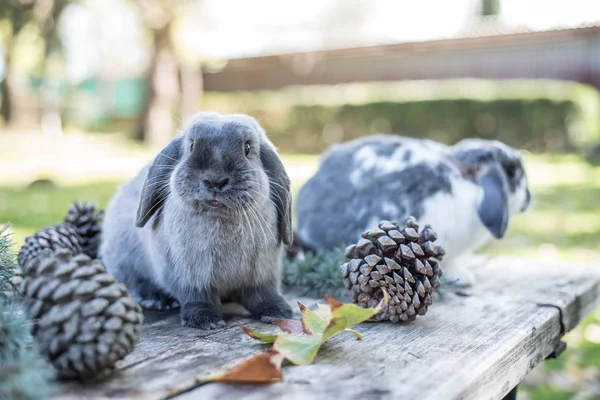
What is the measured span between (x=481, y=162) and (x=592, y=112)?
10817 millimetres

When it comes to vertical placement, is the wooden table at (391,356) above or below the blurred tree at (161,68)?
below

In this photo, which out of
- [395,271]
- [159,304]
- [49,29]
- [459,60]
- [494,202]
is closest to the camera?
[395,271]

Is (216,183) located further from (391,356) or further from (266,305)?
(391,356)

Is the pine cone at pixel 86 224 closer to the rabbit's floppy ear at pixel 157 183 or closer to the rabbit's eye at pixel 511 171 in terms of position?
the rabbit's floppy ear at pixel 157 183

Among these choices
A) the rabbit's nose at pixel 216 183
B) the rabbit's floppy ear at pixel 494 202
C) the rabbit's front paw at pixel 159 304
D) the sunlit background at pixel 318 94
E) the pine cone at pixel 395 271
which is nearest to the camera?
the rabbit's nose at pixel 216 183

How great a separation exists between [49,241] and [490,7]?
27.5 meters

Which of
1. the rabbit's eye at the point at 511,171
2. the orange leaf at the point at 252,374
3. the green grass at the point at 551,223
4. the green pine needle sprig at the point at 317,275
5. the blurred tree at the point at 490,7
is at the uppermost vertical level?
the blurred tree at the point at 490,7

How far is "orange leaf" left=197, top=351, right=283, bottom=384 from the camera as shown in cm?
114

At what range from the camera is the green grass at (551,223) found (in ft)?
10.4

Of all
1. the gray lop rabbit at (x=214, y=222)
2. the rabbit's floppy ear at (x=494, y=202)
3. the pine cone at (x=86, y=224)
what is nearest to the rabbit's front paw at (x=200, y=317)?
the gray lop rabbit at (x=214, y=222)

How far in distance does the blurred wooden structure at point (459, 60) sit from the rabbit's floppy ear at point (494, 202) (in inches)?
450

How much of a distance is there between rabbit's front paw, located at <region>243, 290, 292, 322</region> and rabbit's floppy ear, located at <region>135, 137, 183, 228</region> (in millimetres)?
338

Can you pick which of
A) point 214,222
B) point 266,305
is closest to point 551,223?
point 266,305

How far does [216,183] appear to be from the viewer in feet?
4.80
